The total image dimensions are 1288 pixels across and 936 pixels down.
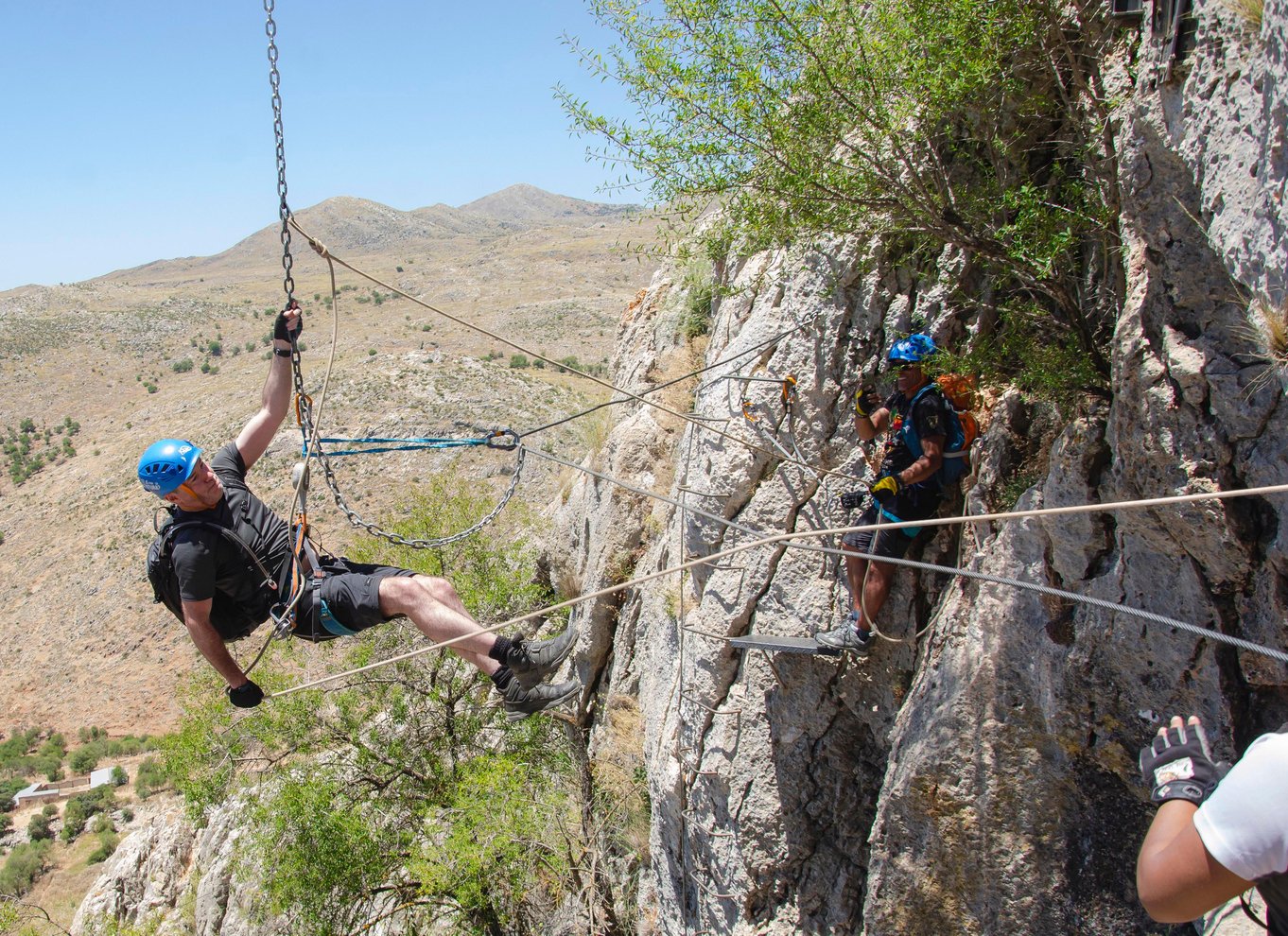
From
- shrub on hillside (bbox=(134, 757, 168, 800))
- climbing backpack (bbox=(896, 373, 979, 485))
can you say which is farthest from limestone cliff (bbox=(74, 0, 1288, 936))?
shrub on hillside (bbox=(134, 757, 168, 800))

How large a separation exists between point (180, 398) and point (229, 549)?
185 feet

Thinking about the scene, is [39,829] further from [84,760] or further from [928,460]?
[928,460]

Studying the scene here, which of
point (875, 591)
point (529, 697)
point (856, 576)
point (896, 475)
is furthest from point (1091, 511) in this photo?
point (529, 697)

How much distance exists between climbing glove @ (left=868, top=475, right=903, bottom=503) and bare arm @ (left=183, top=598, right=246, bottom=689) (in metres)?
4.32

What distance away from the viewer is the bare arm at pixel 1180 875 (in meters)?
2.15

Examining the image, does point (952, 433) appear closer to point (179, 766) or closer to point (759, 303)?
point (759, 303)

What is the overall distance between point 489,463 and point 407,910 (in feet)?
88.2

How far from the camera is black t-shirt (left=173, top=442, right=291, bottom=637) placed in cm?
511

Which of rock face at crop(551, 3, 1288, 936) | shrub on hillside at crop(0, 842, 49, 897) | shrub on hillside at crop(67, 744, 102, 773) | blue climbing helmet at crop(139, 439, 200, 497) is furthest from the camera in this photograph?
shrub on hillside at crop(67, 744, 102, 773)

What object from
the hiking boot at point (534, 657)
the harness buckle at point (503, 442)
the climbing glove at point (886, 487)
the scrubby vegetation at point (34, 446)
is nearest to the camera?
the climbing glove at point (886, 487)

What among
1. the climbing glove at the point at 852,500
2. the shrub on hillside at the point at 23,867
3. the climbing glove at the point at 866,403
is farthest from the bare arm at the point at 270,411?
the shrub on hillside at the point at 23,867

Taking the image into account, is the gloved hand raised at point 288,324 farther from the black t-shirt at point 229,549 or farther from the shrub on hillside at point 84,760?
the shrub on hillside at point 84,760

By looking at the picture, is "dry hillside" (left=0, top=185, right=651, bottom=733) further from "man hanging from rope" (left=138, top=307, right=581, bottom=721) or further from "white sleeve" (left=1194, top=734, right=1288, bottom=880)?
"white sleeve" (left=1194, top=734, right=1288, bottom=880)

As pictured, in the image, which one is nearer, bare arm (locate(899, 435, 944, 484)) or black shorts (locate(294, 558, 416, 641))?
bare arm (locate(899, 435, 944, 484))
